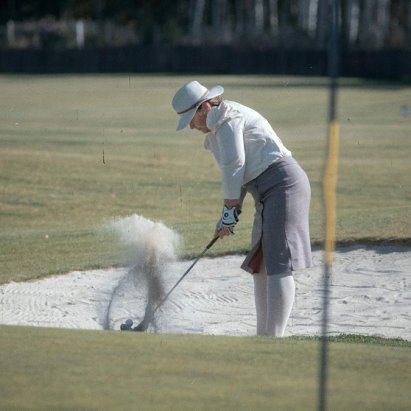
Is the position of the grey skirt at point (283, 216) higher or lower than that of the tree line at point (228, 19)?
higher

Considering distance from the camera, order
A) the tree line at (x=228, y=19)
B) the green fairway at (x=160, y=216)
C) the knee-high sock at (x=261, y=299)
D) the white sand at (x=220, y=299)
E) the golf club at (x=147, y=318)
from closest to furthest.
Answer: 1. the green fairway at (x=160, y=216)
2. the knee-high sock at (x=261, y=299)
3. the golf club at (x=147, y=318)
4. the white sand at (x=220, y=299)
5. the tree line at (x=228, y=19)

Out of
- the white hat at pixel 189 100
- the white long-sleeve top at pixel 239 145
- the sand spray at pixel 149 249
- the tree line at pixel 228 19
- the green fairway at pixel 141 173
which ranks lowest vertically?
the tree line at pixel 228 19

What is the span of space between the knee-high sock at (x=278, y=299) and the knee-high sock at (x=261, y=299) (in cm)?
22

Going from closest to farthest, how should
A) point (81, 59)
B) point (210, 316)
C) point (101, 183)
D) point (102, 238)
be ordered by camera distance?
point (210, 316) < point (102, 238) < point (101, 183) < point (81, 59)

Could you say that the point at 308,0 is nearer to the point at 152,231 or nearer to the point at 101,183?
the point at 101,183

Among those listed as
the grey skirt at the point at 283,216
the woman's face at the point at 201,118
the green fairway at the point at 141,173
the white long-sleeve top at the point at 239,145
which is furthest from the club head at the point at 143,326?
the green fairway at the point at 141,173

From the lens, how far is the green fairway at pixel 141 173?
39.1 ft

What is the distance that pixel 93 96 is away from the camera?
39.5 m

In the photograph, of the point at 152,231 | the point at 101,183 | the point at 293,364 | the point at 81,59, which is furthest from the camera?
the point at 81,59

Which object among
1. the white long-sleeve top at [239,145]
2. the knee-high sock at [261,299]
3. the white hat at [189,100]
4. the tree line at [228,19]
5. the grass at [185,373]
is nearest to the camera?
the grass at [185,373]

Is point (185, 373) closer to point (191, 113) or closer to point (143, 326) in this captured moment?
point (191, 113)

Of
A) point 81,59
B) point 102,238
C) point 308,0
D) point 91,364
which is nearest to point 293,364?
point 91,364

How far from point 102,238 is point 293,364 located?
698cm

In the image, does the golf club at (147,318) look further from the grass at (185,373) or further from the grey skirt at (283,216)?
the grass at (185,373)
